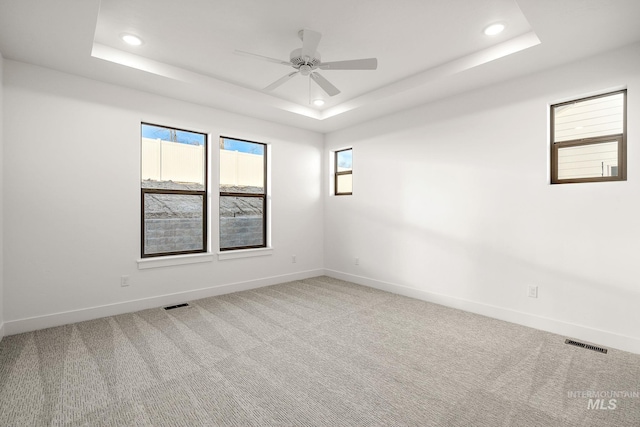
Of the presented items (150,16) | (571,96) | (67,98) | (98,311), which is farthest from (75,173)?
(571,96)

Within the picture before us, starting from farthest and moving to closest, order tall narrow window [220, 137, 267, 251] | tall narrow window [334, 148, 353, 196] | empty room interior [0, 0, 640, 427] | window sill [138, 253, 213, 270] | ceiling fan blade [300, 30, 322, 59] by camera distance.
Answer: tall narrow window [334, 148, 353, 196] → tall narrow window [220, 137, 267, 251] → window sill [138, 253, 213, 270] → ceiling fan blade [300, 30, 322, 59] → empty room interior [0, 0, 640, 427]

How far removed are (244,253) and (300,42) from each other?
9.86 feet

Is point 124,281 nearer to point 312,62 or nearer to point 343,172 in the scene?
point 312,62

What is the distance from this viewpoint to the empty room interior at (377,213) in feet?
7.06

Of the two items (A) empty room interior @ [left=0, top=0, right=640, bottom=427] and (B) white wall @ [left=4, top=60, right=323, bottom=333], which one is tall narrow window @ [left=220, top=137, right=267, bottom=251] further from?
(B) white wall @ [left=4, top=60, right=323, bottom=333]

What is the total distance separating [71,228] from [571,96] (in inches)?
209

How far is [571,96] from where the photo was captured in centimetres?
298

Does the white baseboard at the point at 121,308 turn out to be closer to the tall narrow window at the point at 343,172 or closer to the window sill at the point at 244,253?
the window sill at the point at 244,253

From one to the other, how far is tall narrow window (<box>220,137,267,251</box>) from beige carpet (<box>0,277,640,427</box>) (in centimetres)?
150

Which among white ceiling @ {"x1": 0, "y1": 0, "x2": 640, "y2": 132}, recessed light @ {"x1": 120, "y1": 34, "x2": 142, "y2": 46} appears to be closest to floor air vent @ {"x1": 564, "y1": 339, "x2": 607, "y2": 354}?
white ceiling @ {"x1": 0, "y1": 0, "x2": 640, "y2": 132}

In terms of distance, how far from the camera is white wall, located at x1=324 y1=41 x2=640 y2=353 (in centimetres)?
276

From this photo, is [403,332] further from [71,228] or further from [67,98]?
[67,98]

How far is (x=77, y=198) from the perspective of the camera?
130 inches

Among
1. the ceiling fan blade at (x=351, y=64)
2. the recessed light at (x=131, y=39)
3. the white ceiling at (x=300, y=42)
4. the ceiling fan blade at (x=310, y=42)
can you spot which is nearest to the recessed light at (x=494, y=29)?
the white ceiling at (x=300, y=42)
